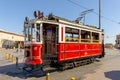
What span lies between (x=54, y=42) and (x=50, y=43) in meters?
0.29

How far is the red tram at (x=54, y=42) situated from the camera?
495 inches

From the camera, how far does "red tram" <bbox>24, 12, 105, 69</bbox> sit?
1257 cm

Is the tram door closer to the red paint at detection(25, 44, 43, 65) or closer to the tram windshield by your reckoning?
the red paint at detection(25, 44, 43, 65)

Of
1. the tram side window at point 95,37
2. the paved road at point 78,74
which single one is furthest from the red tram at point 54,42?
the tram side window at point 95,37

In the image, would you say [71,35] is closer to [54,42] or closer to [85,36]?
[54,42]

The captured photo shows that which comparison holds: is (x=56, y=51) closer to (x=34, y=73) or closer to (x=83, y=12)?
(x=34, y=73)

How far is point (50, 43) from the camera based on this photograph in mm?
13977

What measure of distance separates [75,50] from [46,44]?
2611 mm

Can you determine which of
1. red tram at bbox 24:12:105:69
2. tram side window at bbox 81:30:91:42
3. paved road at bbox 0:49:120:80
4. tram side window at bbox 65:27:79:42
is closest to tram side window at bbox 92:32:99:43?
tram side window at bbox 81:30:91:42

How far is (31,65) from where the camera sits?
485 inches

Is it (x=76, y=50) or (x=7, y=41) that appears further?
(x=7, y=41)

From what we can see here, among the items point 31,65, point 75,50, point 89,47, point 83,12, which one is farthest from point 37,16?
point 83,12

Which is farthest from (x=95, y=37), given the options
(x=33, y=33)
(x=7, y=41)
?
(x=7, y=41)

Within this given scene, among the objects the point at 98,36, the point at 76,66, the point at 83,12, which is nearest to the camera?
the point at 76,66
